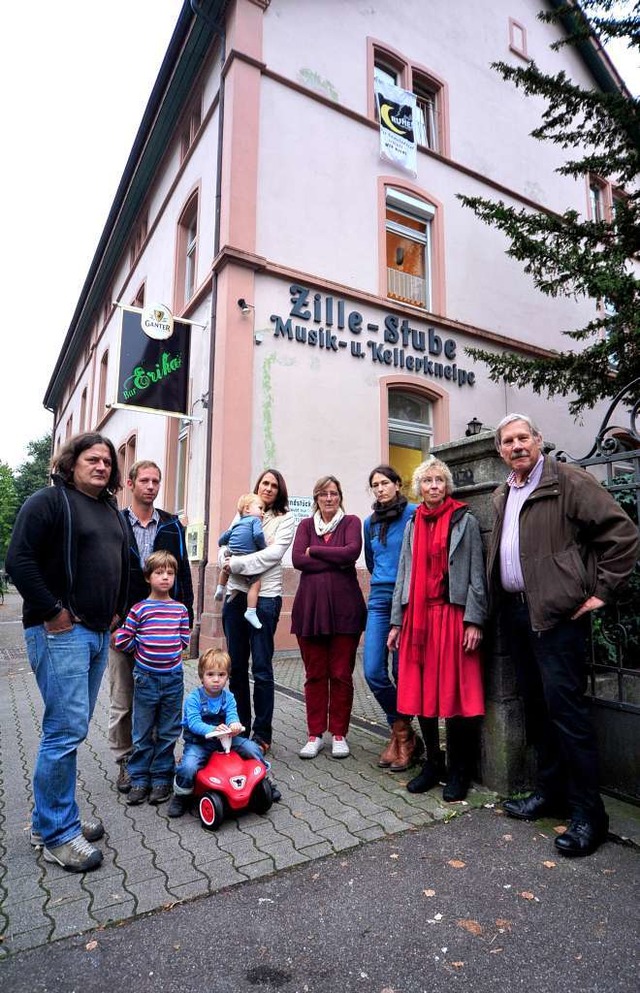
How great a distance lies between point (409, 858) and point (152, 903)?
3.66ft

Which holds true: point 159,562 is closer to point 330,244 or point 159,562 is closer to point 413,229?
point 330,244

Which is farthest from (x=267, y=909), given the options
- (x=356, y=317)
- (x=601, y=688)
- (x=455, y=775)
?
(x=356, y=317)

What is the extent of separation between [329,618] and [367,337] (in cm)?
689

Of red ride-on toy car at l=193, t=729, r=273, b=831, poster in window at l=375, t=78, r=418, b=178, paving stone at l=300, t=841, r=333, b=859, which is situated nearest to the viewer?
paving stone at l=300, t=841, r=333, b=859

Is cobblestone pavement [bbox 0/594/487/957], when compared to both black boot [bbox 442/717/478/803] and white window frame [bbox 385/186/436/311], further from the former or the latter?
white window frame [bbox 385/186/436/311]

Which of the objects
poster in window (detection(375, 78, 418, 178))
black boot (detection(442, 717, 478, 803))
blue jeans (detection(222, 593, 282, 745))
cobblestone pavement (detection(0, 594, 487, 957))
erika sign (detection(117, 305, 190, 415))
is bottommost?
cobblestone pavement (detection(0, 594, 487, 957))

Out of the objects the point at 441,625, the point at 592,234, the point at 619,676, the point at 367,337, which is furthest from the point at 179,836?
the point at 592,234

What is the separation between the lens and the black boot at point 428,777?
3510 millimetres

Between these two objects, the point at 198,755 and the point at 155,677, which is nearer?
the point at 198,755

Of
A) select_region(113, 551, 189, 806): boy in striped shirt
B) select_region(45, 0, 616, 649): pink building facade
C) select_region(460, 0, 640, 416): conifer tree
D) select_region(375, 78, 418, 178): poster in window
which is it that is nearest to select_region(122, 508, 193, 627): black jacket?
select_region(113, 551, 189, 806): boy in striped shirt

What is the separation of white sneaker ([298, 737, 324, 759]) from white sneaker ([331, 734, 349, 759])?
105 mm

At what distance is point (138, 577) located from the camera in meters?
3.70

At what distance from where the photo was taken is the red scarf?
3.48 m

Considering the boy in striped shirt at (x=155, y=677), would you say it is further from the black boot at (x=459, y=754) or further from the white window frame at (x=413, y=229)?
the white window frame at (x=413, y=229)
